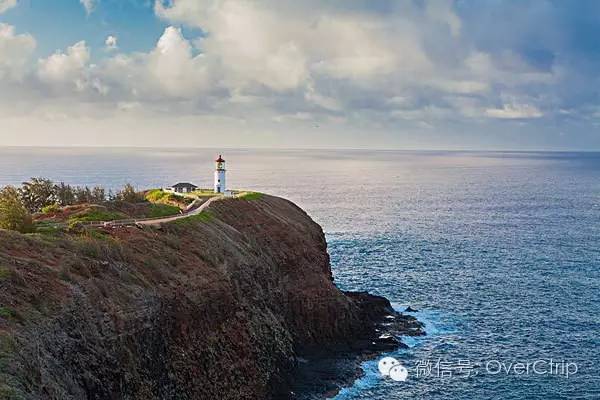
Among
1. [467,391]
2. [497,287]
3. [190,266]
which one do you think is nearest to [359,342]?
[467,391]

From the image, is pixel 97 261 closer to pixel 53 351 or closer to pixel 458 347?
pixel 53 351

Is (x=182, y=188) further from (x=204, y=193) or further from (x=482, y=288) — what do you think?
(x=482, y=288)

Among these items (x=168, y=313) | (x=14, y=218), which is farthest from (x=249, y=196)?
(x=168, y=313)

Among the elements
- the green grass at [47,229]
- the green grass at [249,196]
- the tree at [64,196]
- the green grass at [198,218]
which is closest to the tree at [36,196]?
the tree at [64,196]

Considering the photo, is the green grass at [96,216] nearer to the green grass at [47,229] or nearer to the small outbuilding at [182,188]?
the green grass at [47,229]

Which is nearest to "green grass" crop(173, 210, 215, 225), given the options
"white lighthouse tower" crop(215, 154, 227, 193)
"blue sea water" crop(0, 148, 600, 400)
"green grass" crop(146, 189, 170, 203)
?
"green grass" crop(146, 189, 170, 203)

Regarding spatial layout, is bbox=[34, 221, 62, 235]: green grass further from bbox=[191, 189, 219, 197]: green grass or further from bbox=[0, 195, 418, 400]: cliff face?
bbox=[191, 189, 219, 197]: green grass
